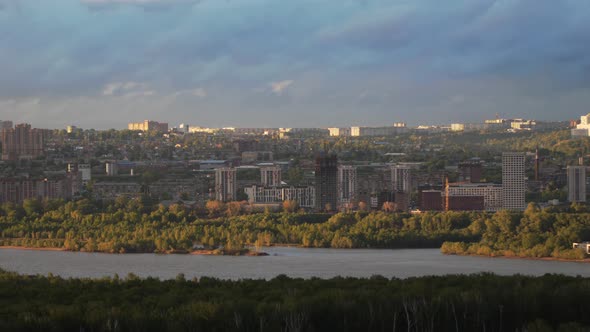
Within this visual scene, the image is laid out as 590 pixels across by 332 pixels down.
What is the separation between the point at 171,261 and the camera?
17.7m

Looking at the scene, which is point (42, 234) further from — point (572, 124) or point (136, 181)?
point (572, 124)

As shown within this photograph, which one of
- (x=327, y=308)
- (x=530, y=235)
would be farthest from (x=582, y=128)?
(x=327, y=308)

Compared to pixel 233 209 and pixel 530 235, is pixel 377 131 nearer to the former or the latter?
pixel 233 209

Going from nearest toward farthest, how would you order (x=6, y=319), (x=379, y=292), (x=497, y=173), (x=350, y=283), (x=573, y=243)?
(x=6, y=319)
(x=379, y=292)
(x=350, y=283)
(x=573, y=243)
(x=497, y=173)

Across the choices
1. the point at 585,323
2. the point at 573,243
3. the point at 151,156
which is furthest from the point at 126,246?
the point at 151,156

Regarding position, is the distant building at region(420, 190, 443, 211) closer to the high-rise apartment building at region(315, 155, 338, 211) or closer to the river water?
the high-rise apartment building at region(315, 155, 338, 211)

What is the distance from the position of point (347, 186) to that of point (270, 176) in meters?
3.16

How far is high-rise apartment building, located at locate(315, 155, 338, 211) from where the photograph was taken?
28812mm

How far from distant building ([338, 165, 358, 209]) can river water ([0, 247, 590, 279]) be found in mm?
9485

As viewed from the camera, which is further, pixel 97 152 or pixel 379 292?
pixel 97 152

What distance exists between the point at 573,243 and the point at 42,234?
366 inches

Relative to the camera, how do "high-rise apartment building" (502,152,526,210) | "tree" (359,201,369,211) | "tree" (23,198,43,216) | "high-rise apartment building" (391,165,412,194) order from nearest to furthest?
"tree" (23,198,43,216)
"tree" (359,201,369,211)
"high-rise apartment building" (502,152,526,210)
"high-rise apartment building" (391,165,412,194)

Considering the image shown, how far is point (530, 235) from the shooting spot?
19.7 meters

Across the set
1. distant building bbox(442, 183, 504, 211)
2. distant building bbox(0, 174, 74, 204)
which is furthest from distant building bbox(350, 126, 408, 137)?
distant building bbox(0, 174, 74, 204)
